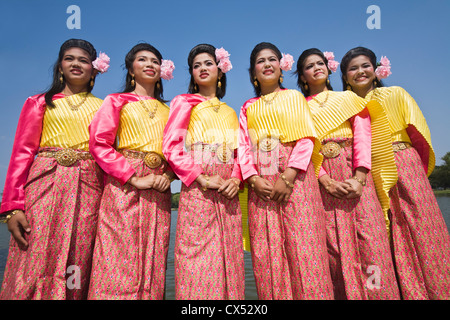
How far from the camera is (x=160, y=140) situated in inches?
127

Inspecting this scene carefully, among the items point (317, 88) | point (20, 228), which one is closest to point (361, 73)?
point (317, 88)

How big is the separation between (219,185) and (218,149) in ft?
1.46

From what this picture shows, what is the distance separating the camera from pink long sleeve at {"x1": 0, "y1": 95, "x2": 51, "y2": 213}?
115 inches

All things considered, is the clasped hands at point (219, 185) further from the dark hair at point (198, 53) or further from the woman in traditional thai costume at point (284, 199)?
the dark hair at point (198, 53)

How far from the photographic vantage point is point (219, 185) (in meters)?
2.92

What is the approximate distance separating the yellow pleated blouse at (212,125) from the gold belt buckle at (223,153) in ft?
0.16

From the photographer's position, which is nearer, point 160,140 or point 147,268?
point 147,268

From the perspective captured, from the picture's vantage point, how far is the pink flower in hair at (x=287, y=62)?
343 centimetres

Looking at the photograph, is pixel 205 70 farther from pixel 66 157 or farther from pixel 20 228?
pixel 20 228

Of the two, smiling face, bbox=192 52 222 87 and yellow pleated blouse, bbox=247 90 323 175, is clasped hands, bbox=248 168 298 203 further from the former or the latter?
smiling face, bbox=192 52 222 87

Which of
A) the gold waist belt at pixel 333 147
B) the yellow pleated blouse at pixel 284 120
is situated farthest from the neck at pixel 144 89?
the gold waist belt at pixel 333 147
